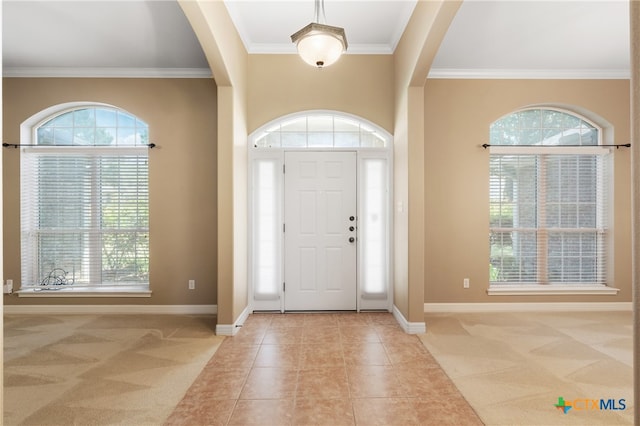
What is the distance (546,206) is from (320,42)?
145 inches

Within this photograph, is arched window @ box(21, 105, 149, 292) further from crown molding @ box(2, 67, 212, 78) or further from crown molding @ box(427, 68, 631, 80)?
crown molding @ box(427, 68, 631, 80)

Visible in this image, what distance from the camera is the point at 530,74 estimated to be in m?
4.50

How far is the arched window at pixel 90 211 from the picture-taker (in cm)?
454

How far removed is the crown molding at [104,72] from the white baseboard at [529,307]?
419 cm

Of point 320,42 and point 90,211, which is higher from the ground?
point 320,42

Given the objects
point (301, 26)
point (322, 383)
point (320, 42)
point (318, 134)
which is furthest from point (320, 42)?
point (322, 383)

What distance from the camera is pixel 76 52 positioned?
4062 mm

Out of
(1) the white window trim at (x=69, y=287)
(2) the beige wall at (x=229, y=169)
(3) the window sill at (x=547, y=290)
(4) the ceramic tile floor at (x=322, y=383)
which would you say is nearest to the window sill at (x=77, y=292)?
(1) the white window trim at (x=69, y=287)

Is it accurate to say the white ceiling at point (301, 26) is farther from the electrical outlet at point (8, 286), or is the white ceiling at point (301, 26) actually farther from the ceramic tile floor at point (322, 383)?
the ceramic tile floor at point (322, 383)

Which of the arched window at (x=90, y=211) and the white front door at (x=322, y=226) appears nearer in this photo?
the white front door at (x=322, y=226)

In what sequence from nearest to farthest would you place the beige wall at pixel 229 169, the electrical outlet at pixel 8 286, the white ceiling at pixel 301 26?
the white ceiling at pixel 301 26, the beige wall at pixel 229 169, the electrical outlet at pixel 8 286

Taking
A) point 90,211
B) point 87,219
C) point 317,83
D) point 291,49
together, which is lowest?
point 87,219

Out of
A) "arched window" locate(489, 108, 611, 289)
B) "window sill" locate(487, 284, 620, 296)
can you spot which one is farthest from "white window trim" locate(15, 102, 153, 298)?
"arched window" locate(489, 108, 611, 289)

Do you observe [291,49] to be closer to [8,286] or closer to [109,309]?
[109,309]
